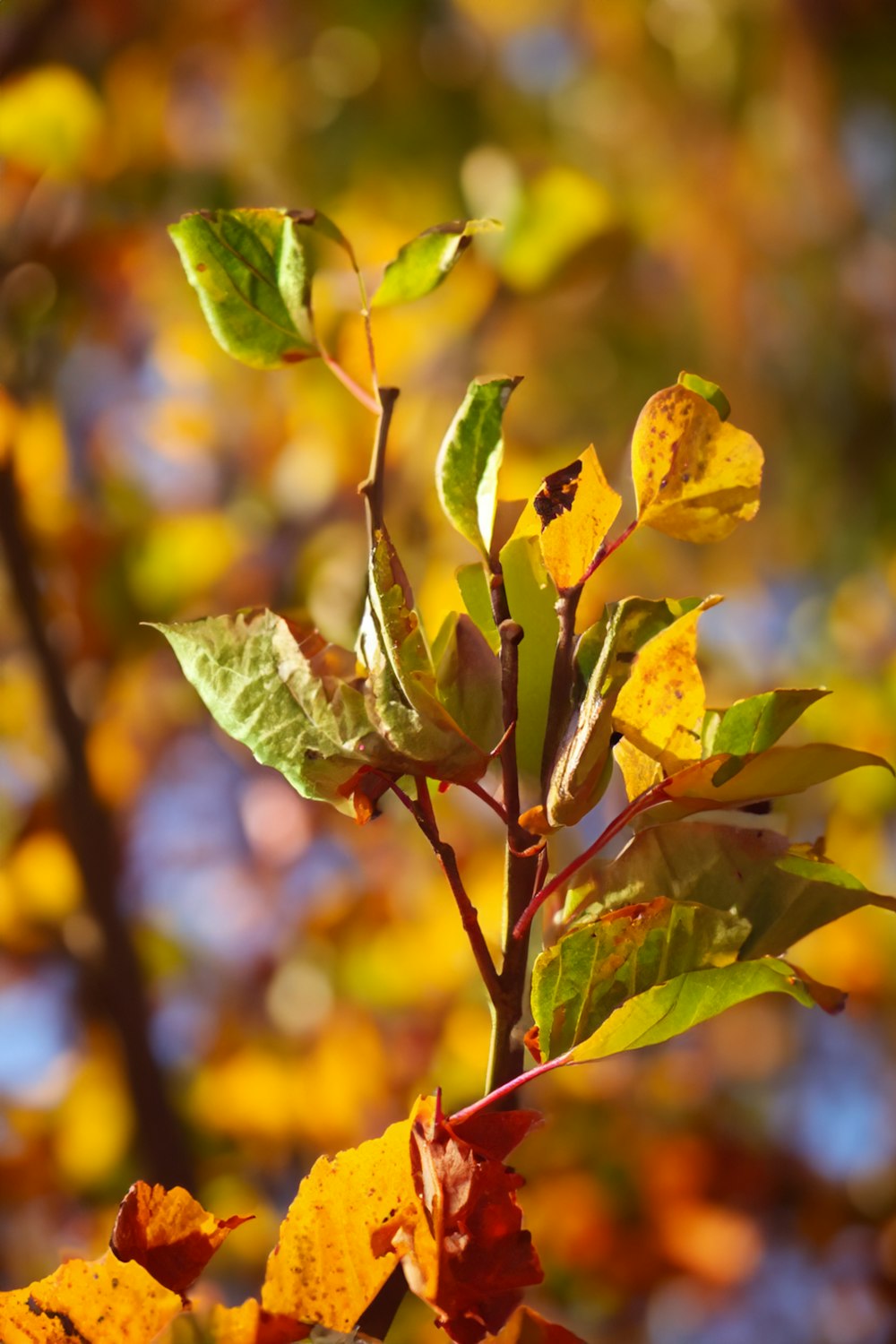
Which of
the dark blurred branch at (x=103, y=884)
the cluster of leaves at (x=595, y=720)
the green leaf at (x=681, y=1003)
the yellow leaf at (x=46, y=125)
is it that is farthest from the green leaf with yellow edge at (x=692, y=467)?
the yellow leaf at (x=46, y=125)

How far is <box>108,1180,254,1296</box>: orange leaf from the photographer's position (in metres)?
0.27

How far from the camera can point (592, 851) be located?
292 millimetres

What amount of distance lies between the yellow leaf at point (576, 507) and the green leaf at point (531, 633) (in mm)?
20

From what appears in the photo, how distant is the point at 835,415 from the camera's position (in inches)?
117

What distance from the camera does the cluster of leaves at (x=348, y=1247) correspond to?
0.26 metres

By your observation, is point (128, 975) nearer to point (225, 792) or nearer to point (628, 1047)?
point (628, 1047)

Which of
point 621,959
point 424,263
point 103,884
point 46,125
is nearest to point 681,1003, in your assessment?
point 621,959

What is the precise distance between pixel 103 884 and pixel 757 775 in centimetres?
60

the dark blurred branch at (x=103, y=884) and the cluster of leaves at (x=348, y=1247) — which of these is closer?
the cluster of leaves at (x=348, y=1247)

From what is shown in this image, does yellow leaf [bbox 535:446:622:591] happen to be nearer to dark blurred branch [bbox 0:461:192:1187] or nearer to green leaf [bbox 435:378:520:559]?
green leaf [bbox 435:378:520:559]

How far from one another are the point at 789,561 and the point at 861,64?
1.70 m

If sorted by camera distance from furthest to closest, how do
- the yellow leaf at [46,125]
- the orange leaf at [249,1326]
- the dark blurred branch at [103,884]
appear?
1. the yellow leaf at [46,125]
2. the dark blurred branch at [103,884]
3. the orange leaf at [249,1326]

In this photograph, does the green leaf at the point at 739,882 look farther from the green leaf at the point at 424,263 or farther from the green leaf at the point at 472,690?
the green leaf at the point at 424,263

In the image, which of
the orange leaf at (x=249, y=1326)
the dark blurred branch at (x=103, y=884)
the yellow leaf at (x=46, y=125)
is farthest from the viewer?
the yellow leaf at (x=46, y=125)
